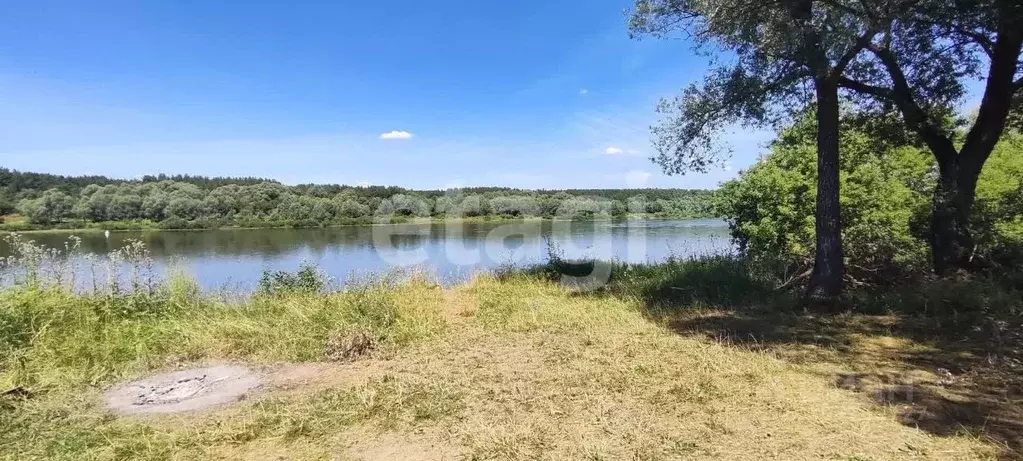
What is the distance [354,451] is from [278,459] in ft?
1.34

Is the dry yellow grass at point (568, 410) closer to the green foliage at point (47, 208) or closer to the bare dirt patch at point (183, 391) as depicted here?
the bare dirt patch at point (183, 391)

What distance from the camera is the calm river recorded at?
11906 mm

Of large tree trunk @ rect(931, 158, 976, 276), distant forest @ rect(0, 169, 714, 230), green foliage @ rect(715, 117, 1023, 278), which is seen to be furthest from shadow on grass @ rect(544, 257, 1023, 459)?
distant forest @ rect(0, 169, 714, 230)

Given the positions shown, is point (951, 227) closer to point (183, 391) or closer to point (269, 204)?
point (183, 391)

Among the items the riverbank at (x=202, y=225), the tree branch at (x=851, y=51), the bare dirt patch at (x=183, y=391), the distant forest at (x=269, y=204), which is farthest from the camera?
the distant forest at (x=269, y=204)

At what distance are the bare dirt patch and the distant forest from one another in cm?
1841

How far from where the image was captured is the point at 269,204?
110ft

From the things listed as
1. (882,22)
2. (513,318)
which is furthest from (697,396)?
(882,22)

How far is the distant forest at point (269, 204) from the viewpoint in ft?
80.9

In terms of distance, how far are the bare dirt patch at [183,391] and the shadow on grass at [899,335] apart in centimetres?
438

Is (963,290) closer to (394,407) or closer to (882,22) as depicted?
(882,22)

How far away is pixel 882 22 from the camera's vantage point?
17.1 feet

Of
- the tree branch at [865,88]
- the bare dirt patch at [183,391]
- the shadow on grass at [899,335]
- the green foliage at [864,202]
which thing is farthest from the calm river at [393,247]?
the tree branch at [865,88]

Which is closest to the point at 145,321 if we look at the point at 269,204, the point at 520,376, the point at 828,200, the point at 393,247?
the point at 520,376
